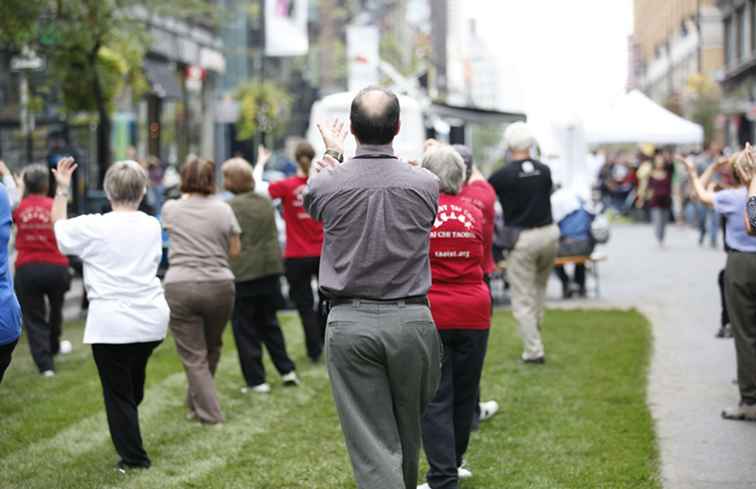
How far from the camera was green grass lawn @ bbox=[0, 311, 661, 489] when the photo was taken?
7.73 meters

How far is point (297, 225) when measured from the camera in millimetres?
11734

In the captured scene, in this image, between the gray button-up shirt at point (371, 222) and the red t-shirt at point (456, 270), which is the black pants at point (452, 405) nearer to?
the red t-shirt at point (456, 270)

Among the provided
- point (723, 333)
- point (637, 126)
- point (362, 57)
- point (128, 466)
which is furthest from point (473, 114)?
point (128, 466)

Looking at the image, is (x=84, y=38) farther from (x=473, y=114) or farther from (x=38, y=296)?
(x=473, y=114)

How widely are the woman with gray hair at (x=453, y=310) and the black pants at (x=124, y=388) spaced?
6.38 ft

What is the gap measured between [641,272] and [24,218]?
1280 centimetres

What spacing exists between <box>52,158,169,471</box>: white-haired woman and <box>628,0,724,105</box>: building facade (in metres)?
53.9

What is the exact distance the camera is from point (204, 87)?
144ft

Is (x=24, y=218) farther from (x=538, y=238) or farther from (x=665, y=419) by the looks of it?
(x=665, y=419)

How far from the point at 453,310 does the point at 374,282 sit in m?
1.53

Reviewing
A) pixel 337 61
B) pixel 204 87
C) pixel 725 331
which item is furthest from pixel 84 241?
pixel 337 61

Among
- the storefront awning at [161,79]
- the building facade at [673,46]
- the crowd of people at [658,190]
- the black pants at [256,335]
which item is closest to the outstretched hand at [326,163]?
the black pants at [256,335]

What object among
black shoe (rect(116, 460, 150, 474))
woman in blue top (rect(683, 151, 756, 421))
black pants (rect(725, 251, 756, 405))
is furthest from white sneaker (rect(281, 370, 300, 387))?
black pants (rect(725, 251, 756, 405))

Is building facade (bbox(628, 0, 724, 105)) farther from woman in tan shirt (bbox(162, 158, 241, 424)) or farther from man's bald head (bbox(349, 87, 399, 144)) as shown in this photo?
man's bald head (bbox(349, 87, 399, 144))
